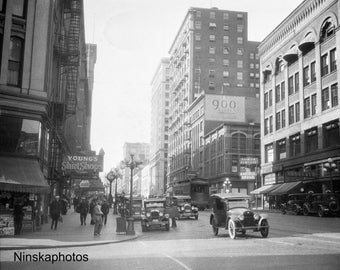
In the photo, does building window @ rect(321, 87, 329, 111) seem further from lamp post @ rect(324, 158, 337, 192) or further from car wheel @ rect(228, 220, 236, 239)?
car wheel @ rect(228, 220, 236, 239)

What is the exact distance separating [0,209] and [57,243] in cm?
528

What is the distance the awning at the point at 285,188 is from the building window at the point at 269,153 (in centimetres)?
815

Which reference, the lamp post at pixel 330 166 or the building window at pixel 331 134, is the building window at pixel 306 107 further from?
the lamp post at pixel 330 166

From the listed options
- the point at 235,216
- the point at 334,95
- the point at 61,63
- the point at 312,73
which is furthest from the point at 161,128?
the point at 235,216

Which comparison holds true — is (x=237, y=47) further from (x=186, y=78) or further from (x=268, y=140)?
(x=268, y=140)

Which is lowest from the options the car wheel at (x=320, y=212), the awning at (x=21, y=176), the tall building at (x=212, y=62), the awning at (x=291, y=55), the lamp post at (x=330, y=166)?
the car wheel at (x=320, y=212)

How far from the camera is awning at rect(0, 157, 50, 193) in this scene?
20.6 m

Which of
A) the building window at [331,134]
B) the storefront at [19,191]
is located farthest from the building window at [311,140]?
the storefront at [19,191]

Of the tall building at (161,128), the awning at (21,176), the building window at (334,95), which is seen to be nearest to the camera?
the awning at (21,176)

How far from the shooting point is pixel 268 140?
6388 cm

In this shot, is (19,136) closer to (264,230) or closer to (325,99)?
(264,230)

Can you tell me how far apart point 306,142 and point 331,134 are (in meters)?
5.37

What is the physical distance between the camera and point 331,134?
4709cm

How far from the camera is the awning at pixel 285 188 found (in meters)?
50.5
